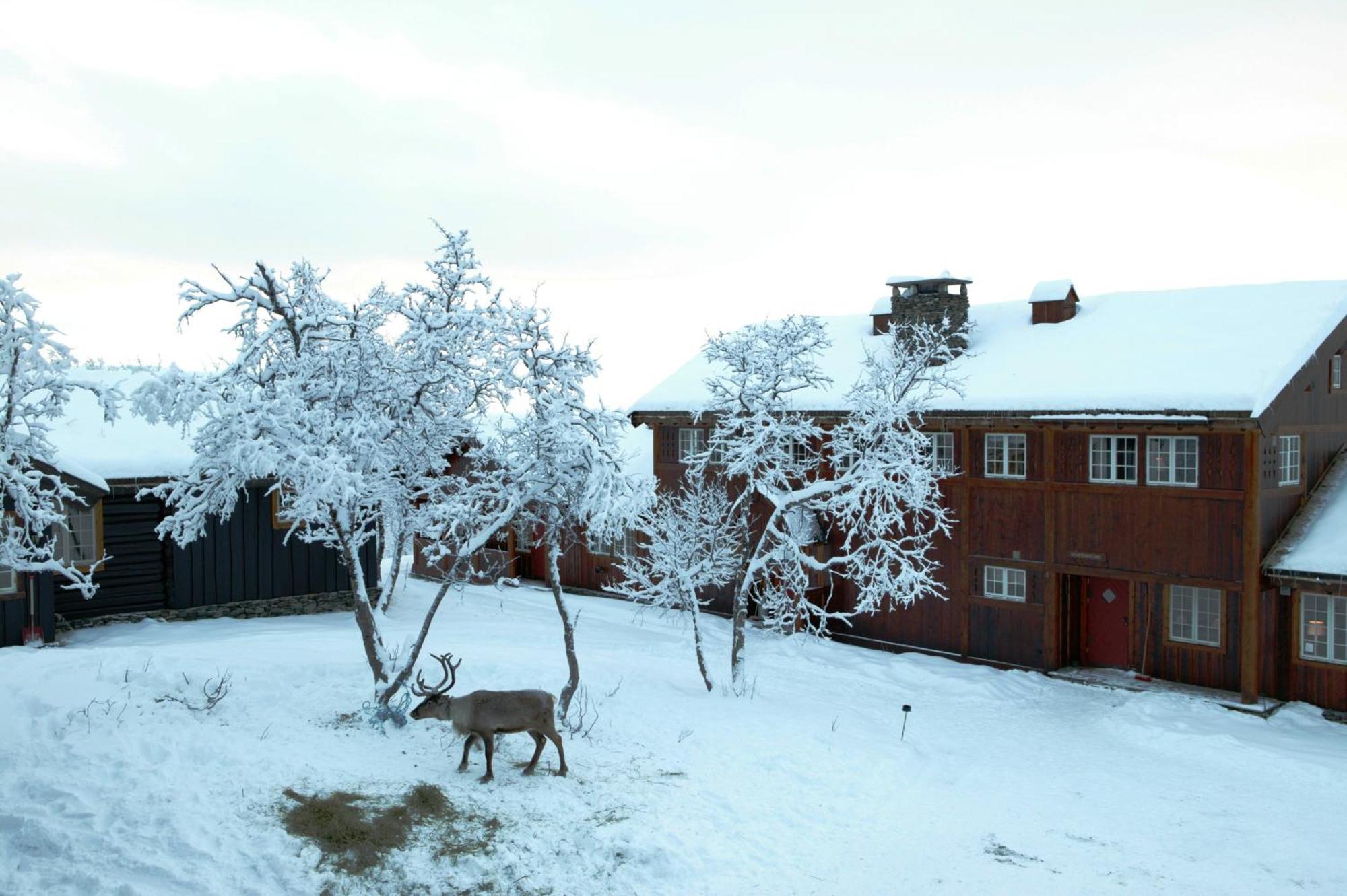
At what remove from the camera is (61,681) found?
1248 cm

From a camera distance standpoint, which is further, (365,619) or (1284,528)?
(1284,528)

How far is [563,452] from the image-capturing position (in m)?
13.1

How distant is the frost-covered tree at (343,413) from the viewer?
11.6 metres

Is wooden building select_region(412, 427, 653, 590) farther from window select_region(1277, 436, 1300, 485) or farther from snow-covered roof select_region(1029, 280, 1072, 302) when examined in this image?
window select_region(1277, 436, 1300, 485)

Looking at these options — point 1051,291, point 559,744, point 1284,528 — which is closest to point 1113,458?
point 1284,528

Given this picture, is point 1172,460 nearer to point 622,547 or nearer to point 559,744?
point 559,744

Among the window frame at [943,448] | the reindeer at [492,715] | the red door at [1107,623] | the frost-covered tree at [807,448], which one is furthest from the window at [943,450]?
the reindeer at [492,715]

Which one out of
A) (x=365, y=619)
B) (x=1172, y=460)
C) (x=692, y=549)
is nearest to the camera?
(x=365, y=619)

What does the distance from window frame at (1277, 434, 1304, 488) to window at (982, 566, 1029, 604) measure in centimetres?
532

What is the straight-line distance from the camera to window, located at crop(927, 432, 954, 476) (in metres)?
23.1

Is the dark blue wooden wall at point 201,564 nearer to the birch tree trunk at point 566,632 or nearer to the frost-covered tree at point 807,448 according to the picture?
the frost-covered tree at point 807,448

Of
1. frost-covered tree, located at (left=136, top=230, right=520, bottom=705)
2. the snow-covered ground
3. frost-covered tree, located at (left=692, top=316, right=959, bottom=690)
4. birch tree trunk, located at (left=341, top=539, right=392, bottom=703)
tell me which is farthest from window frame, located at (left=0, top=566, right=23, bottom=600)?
frost-covered tree, located at (left=692, top=316, right=959, bottom=690)

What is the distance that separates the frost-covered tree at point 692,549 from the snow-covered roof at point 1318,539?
1014 centimetres

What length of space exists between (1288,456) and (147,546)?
2406 cm
